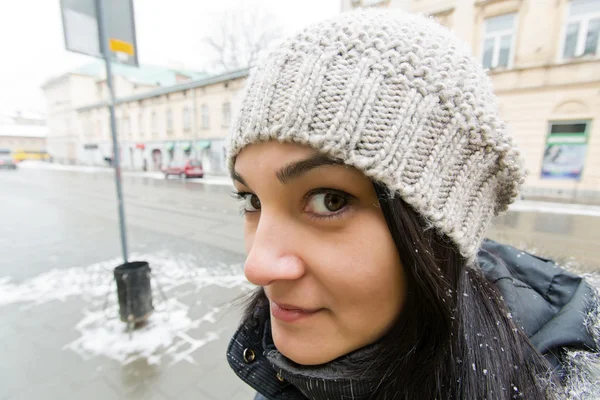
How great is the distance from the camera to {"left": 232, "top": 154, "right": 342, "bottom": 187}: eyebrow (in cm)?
81

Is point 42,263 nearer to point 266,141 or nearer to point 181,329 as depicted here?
point 181,329

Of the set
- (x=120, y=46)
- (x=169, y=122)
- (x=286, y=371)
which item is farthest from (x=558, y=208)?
(x=169, y=122)

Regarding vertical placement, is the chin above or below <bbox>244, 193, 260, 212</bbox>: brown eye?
below

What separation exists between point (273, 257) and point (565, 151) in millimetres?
15298

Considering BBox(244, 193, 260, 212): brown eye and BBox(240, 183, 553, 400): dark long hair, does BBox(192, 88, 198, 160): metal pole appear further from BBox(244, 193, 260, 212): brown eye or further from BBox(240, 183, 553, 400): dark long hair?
BBox(240, 183, 553, 400): dark long hair

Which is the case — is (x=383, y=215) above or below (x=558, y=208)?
above

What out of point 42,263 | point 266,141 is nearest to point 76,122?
point 42,263

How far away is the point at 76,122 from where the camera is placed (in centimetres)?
3878

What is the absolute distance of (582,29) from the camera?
10.9m

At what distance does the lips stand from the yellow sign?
3.00 m

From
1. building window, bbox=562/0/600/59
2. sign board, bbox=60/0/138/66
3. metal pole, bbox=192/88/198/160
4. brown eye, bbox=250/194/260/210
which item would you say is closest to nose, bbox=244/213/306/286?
brown eye, bbox=250/194/260/210

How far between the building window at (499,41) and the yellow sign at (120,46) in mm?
13634

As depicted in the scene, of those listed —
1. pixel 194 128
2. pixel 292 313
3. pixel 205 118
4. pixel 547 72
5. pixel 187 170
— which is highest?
pixel 547 72

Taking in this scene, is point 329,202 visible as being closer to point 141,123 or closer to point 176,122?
point 176,122
